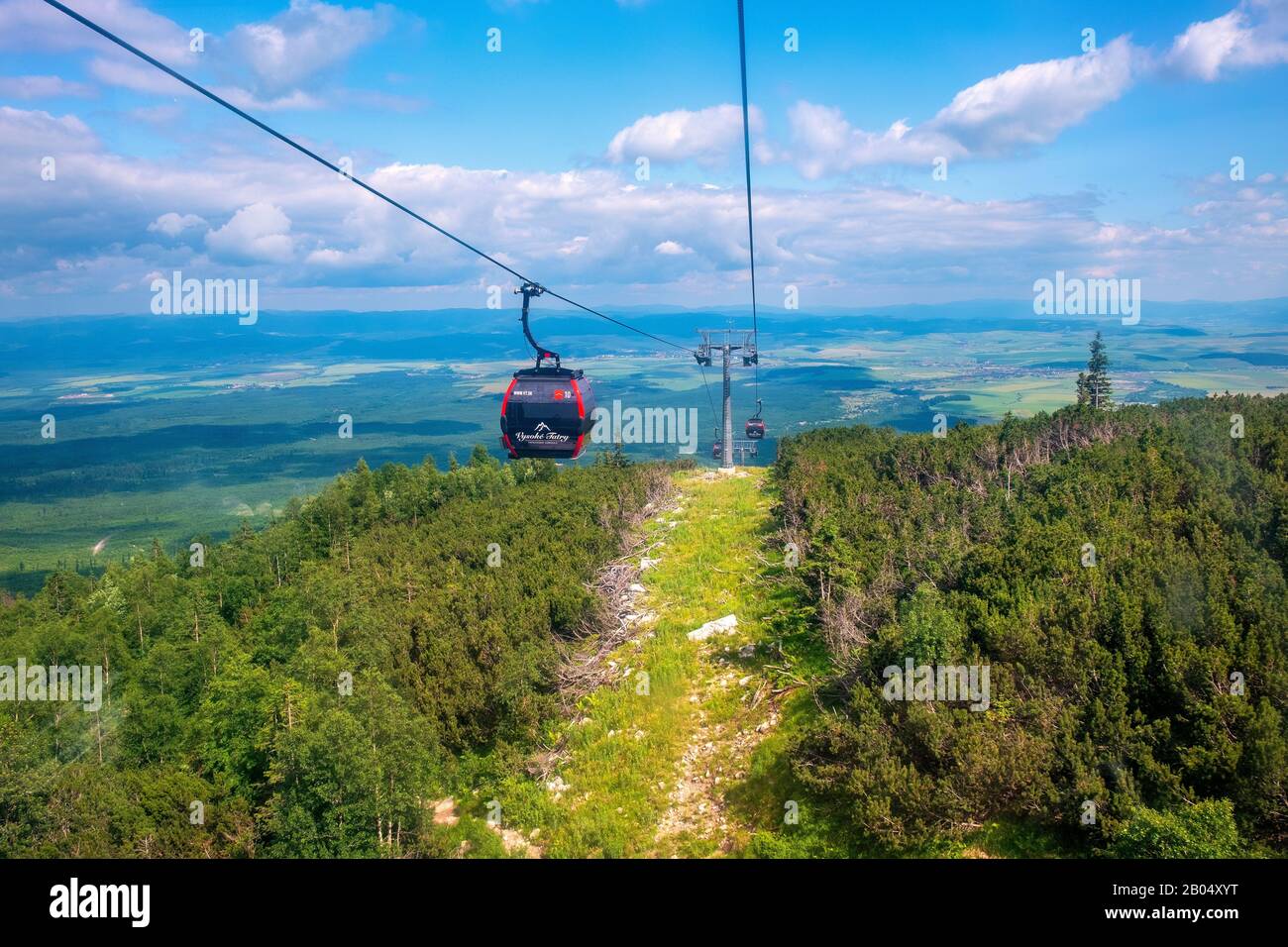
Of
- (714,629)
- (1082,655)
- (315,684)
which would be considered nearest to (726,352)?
(714,629)

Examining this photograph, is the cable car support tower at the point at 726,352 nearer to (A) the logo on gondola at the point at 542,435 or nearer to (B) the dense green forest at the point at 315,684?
(B) the dense green forest at the point at 315,684

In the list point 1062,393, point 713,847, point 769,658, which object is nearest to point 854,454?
point 769,658

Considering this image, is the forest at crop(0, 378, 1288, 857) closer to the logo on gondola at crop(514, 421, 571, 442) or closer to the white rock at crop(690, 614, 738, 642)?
the white rock at crop(690, 614, 738, 642)

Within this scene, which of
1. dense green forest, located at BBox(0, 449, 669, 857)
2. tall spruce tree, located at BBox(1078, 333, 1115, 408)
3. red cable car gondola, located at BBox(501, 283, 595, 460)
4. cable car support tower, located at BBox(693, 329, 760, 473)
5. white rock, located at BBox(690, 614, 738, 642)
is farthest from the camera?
tall spruce tree, located at BBox(1078, 333, 1115, 408)

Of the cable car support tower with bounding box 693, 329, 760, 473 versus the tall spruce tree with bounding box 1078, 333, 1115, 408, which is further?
the tall spruce tree with bounding box 1078, 333, 1115, 408

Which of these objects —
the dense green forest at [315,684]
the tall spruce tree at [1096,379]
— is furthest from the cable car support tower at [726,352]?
the tall spruce tree at [1096,379]

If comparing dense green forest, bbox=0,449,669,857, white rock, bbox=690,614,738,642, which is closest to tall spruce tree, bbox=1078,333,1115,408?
dense green forest, bbox=0,449,669,857
